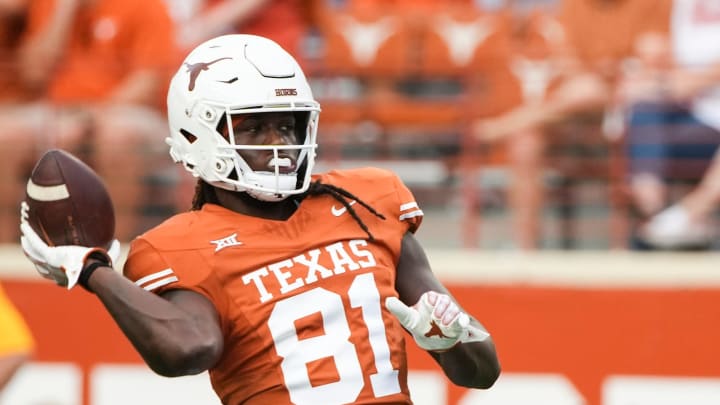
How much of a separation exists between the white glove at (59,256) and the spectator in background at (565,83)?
2969 mm

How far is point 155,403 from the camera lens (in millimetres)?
5578

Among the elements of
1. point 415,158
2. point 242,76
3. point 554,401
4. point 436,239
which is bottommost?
point 554,401

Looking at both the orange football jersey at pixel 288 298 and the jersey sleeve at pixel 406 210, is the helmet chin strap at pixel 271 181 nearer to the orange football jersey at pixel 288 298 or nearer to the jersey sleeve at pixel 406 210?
the orange football jersey at pixel 288 298

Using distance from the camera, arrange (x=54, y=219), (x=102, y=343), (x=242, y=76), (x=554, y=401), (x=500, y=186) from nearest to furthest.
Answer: (x=54, y=219) < (x=242, y=76) < (x=554, y=401) < (x=102, y=343) < (x=500, y=186)

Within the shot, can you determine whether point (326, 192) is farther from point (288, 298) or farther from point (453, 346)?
point (453, 346)

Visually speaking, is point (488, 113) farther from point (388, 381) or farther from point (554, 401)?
point (388, 381)

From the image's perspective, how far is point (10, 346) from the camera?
3.42 metres

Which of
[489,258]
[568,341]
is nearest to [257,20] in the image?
[489,258]

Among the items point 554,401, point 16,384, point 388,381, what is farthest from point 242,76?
point 16,384

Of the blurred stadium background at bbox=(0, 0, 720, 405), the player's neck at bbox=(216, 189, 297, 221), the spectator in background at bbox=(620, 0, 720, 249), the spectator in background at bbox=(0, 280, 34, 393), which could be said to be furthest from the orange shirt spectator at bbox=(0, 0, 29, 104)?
the player's neck at bbox=(216, 189, 297, 221)

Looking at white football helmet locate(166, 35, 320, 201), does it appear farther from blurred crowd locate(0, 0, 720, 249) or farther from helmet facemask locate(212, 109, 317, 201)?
blurred crowd locate(0, 0, 720, 249)

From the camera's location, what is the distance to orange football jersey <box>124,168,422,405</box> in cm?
307

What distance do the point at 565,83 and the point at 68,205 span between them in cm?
330

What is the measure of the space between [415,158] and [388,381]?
285 centimetres
